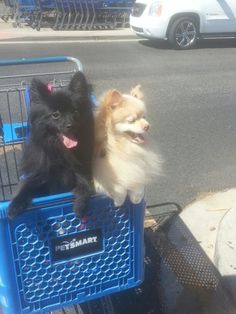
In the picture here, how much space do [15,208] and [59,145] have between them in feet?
1.00

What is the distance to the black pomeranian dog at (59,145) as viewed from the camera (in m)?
1.82

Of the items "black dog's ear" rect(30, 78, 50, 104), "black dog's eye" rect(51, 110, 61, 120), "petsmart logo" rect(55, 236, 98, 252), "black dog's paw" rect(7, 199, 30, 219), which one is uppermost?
"black dog's ear" rect(30, 78, 50, 104)

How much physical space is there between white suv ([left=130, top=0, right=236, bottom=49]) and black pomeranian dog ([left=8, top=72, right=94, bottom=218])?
Result: 10.4m

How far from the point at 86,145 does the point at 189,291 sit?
1432 mm

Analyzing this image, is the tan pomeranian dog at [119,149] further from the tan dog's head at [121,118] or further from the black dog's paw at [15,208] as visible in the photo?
the black dog's paw at [15,208]

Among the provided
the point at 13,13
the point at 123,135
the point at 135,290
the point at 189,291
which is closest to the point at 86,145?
the point at 123,135

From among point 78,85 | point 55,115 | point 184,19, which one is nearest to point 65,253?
point 55,115

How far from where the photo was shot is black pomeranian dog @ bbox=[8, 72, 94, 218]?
1818 millimetres

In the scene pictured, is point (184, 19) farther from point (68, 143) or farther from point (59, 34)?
point (68, 143)

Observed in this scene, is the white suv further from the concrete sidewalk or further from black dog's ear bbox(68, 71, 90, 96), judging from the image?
black dog's ear bbox(68, 71, 90, 96)

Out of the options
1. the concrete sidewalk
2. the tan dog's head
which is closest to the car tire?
the concrete sidewalk

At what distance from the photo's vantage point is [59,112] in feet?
5.97

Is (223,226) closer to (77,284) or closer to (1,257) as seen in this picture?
(77,284)

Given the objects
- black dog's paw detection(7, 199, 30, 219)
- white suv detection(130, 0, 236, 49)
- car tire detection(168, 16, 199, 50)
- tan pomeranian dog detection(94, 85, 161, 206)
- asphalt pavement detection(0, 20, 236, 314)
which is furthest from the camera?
car tire detection(168, 16, 199, 50)
